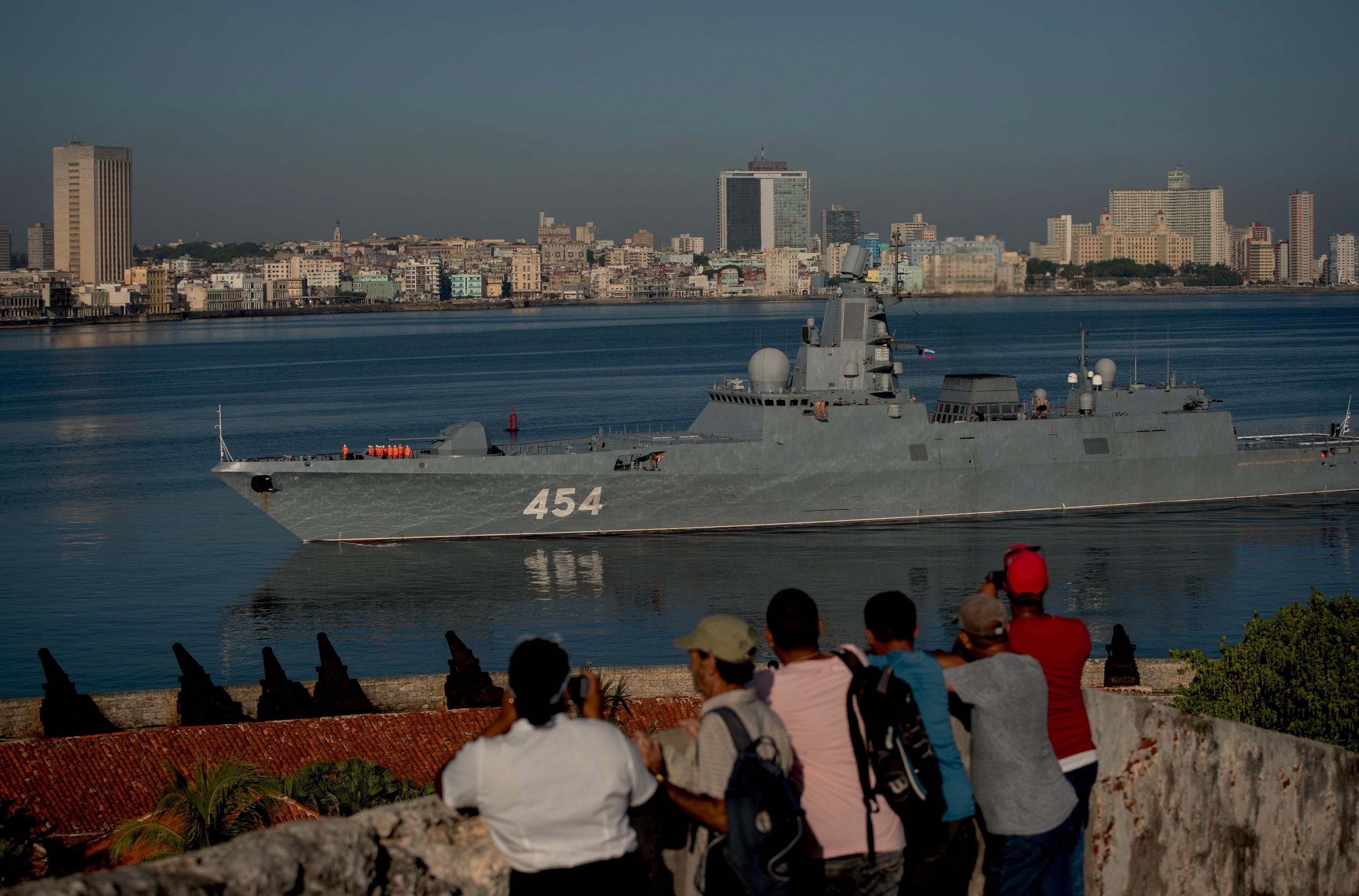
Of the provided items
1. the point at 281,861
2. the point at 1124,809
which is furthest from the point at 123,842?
the point at 1124,809

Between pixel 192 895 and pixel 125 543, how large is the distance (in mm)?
28674

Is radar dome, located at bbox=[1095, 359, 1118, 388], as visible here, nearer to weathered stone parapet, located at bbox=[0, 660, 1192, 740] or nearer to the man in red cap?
weathered stone parapet, located at bbox=[0, 660, 1192, 740]

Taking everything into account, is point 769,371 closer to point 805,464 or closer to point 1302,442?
point 805,464

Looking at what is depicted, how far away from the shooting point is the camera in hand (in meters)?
3.82

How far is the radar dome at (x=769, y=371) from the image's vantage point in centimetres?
2897

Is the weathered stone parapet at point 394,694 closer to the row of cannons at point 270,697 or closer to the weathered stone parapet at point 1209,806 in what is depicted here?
the row of cannons at point 270,697

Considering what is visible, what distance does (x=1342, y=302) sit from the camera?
178500 millimetres

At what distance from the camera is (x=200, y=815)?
8.62m

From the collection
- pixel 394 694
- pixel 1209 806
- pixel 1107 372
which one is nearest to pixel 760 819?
pixel 1209 806

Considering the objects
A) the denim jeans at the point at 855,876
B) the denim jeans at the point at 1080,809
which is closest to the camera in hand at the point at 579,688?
the denim jeans at the point at 855,876

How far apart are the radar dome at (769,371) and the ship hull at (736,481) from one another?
3.98 feet

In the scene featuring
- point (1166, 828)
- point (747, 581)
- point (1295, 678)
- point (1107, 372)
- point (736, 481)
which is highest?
point (1107, 372)

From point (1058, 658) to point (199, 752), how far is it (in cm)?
1048

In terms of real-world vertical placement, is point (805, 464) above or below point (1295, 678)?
above
